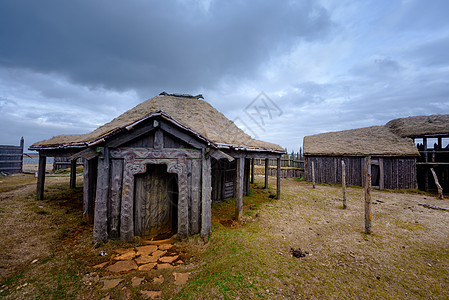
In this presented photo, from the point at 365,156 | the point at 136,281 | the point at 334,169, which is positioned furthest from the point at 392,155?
the point at 136,281

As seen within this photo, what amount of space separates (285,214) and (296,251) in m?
3.40

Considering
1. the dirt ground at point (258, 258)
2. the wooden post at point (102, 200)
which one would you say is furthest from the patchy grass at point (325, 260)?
the wooden post at point (102, 200)

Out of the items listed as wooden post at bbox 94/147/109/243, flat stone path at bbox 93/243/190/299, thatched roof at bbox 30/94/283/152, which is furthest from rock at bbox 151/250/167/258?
thatched roof at bbox 30/94/283/152

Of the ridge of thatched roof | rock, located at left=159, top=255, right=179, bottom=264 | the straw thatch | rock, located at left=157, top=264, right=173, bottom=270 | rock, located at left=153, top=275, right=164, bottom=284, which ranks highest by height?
the ridge of thatched roof

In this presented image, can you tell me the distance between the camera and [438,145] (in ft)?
49.0

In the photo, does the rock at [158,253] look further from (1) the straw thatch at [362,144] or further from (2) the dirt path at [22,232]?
(1) the straw thatch at [362,144]

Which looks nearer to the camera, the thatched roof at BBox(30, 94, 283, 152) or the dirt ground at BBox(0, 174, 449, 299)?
the dirt ground at BBox(0, 174, 449, 299)

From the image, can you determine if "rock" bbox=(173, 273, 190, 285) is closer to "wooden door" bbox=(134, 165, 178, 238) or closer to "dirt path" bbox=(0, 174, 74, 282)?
"wooden door" bbox=(134, 165, 178, 238)

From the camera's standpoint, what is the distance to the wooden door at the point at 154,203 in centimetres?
545

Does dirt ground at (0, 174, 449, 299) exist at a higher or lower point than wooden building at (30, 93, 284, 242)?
lower

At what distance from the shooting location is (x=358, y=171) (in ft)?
53.4

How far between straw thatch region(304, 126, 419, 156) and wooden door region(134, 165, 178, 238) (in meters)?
16.5

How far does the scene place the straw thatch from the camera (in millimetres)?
15258

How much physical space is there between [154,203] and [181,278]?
258 cm
